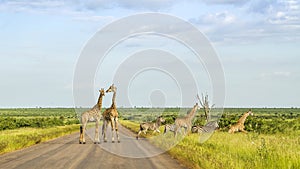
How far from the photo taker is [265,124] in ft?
139

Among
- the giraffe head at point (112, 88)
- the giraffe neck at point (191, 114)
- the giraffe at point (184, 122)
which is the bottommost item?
the giraffe at point (184, 122)

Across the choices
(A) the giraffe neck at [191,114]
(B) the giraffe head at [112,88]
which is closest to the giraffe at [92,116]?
(B) the giraffe head at [112,88]

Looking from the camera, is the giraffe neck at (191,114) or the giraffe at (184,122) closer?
the giraffe at (184,122)

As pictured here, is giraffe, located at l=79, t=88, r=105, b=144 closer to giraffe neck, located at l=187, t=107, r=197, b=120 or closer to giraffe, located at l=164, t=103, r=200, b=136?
giraffe, located at l=164, t=103, r=200, b=136

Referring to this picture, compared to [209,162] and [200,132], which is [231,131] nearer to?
[200,132]

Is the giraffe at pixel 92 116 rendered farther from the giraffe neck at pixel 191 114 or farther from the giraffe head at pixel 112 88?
the giraffe neck at pixel 191 114

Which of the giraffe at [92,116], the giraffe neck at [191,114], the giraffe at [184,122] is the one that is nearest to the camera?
the giraffe at [92,116]

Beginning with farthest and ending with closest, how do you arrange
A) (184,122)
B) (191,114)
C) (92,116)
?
1. (191,114)
2. (184,122)
3. (92,116)

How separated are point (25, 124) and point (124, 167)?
2222 inches

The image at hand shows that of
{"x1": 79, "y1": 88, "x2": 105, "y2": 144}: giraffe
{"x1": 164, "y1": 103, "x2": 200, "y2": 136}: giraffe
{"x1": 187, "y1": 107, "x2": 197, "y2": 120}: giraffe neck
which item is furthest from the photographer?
{"x1": 187, "y1": 107, "x2": 197, "y2": 120}: giraffe neck

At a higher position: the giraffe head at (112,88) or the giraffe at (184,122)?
the giraffe head at (112,88)

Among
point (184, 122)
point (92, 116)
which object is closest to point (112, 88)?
point (92, 116)

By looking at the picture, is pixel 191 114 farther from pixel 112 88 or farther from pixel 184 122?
pixel 112 88

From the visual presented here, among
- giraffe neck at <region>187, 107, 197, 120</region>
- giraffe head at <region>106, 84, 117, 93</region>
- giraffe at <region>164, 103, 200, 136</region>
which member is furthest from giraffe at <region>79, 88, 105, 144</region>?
giraffe neck at <region>187, 107, 197, 120</region>
